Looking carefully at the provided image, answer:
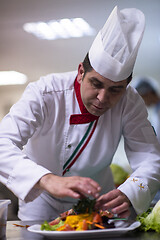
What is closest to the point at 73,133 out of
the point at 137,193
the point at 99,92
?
the point at 99,92

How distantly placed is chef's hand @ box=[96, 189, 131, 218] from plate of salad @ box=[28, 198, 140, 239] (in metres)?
0.04

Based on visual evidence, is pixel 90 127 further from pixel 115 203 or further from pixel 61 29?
pixel 61 29

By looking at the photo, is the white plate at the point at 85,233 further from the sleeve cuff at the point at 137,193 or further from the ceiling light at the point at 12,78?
the ceiling light at the point at 12,78

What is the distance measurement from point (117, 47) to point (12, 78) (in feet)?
13.8

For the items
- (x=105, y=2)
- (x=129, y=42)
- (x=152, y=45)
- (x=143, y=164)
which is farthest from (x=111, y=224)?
(x=152, y=45)

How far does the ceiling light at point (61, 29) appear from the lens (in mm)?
4969

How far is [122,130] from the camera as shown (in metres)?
1.98

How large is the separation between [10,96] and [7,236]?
473cm

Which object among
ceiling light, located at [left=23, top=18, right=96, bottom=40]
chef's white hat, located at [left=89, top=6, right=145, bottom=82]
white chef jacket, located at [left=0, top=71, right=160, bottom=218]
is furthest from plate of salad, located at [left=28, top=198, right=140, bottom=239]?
ceiling light, located at [left=23, top=18, right=96, bottom=40]

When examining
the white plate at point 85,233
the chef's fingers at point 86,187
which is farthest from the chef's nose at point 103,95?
the white plate at point 85,233

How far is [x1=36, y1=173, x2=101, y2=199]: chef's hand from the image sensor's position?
4.03 ft

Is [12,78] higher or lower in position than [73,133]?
lower

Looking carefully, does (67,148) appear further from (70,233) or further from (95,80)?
(70,233)

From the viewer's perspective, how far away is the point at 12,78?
5699mm
